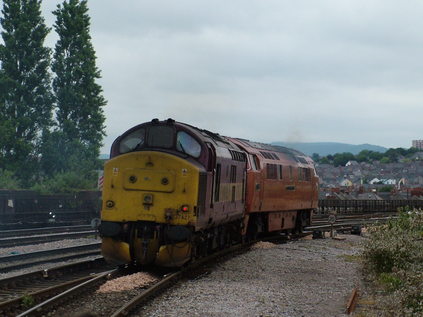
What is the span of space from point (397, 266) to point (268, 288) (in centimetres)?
Result: 343

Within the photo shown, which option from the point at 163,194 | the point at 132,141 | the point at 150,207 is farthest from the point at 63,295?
the point at 132,141

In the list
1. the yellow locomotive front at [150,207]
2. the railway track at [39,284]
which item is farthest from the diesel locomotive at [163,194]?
the railway track at [39,284]

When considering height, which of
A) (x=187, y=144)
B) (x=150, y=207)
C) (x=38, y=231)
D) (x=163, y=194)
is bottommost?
(x=38, y=231)

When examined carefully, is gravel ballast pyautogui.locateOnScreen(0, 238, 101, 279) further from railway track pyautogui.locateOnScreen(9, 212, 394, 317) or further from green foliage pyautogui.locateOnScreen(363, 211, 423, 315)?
green foliage pyautogui.locateOnScreen(363, 211, 423, 315)

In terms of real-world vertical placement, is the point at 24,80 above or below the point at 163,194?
above

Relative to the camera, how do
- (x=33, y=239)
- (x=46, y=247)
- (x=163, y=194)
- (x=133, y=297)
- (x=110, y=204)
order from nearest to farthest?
(x=133, y=297), (x=163, y=194), (x=110, y=204), (x=46, y=247), (x=33, y=239)

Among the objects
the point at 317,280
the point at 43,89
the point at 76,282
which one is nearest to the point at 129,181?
the point at 76,282

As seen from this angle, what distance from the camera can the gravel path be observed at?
11.3 meters

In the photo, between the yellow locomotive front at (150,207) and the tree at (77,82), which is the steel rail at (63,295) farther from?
the tree at (77,82)

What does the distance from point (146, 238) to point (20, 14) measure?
103 ft

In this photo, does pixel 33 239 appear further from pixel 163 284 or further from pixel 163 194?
pixel 163 284

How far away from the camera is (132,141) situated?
15398 mm

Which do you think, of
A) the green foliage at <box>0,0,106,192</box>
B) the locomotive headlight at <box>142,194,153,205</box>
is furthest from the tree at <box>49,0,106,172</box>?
the locomotive headlight at <box>142,194,153,205</box>

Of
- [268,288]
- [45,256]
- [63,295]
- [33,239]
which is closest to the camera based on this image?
[63,295]
